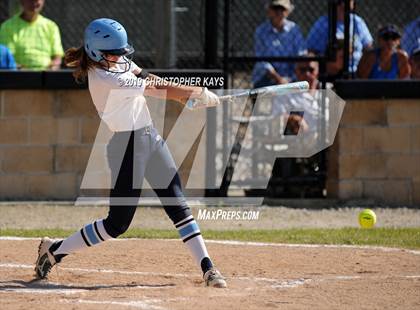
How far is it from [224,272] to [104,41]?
6.56 feet

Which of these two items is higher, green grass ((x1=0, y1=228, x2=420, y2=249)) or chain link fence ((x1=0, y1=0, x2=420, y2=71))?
chain link fence ((x1=0, y1=0, x2=420, y2=71))

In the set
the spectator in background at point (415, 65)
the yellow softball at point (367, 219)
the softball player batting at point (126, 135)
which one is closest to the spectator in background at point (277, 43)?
the spectator in background at point (415, 65)

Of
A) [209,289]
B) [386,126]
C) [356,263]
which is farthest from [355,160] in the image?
[209,289]

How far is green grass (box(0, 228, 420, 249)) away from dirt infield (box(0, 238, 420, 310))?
0.36 meters

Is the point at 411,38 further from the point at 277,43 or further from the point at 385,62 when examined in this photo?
the point at 277,43

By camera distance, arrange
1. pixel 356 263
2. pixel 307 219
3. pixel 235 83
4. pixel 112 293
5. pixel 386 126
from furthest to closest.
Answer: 1. pixel 235 83
2. pixel 386 126
3. pixel 307 219
4. pixel 356 263
5. pixel 112 293

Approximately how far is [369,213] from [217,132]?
256cm

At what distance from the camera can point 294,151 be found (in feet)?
38.0

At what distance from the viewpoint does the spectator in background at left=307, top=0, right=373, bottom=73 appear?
38.7ft

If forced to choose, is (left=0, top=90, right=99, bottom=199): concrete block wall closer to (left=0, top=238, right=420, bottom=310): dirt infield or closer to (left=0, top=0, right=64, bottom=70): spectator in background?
(left=0, top=0, right=64, bottom=70): spectator in background

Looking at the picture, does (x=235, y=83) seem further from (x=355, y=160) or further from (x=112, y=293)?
(x=112, y=293)

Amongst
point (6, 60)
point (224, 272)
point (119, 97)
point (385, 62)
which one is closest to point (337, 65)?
point (385, 62)

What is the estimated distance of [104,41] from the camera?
6523 millimetres

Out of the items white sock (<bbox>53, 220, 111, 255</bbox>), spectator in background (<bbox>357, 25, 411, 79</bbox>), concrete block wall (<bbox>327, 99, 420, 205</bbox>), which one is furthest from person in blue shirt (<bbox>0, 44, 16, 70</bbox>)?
white sock (<bbox>53, 220, 111, 255</bbox>)
